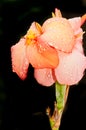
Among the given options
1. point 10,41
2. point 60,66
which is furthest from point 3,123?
point 60,66

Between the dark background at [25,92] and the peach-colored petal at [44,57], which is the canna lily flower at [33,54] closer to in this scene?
the peach-colored petal at [44,57]

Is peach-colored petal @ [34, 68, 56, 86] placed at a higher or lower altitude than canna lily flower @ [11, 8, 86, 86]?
lower

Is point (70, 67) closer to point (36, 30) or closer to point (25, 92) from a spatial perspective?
point (36, 30)

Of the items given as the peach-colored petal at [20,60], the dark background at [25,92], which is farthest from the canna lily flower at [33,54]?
the dark background at [25,92]

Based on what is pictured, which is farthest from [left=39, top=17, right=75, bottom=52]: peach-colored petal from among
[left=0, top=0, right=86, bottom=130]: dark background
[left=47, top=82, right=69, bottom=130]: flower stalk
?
[left=0, top=0, right=86, bottom=130]: dark background

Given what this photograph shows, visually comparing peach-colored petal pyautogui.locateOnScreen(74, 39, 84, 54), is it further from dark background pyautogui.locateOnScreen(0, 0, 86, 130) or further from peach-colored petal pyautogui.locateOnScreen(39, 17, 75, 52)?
dark background pyautogui.locateOnScreen(0, 0, 86, 130)

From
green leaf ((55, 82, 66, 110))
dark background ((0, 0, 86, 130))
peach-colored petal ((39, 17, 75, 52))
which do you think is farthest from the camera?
dark background ((0, 0, 86, 130))

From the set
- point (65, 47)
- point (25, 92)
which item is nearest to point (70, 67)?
point (65, 47)
